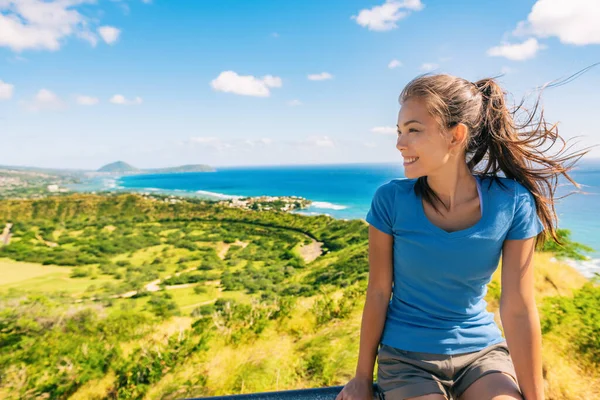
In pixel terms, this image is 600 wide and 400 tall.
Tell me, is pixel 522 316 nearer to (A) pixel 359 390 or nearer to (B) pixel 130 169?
(A) pixel 359 390

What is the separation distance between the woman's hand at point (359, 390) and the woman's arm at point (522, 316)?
0.45m

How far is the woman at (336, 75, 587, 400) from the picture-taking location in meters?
1.18

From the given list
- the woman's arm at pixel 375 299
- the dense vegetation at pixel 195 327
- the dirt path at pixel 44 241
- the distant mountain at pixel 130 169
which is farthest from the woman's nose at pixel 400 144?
the distant mountain at pixel 130 169

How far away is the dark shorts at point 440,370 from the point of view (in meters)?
1.16

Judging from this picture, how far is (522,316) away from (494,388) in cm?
23

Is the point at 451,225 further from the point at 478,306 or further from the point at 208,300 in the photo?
A: the point at 208,300

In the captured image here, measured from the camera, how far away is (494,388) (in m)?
1.13

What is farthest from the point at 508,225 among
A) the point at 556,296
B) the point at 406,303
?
the point at 556,296

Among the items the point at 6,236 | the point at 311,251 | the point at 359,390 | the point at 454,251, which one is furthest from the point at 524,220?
the point at 6,236

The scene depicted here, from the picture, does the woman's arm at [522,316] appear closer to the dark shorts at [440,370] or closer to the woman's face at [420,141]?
the dark shorts at [440,370]

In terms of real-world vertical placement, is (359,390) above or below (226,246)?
above

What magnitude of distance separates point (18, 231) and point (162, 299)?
4.82 meters

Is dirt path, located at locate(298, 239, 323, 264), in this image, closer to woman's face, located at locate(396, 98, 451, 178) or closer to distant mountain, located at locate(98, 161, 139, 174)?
woman's face, located at locate(396, 98, 451, 178)

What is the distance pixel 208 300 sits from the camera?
475 centimetres
